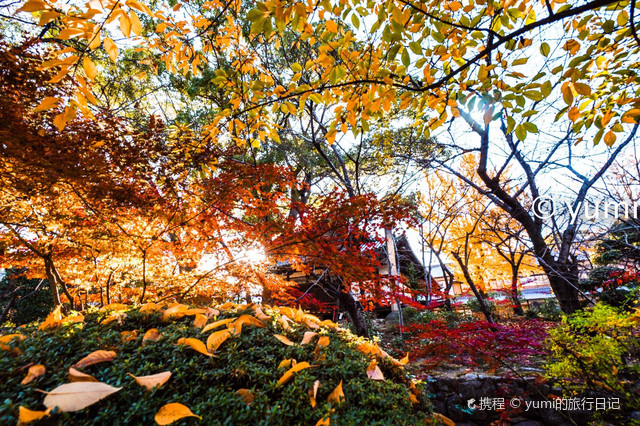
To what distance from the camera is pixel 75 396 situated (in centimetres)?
117

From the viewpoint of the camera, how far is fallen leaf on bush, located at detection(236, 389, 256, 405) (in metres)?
1.38

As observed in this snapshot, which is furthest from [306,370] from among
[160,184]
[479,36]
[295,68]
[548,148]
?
[548,148]

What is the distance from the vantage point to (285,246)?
16.7 ft

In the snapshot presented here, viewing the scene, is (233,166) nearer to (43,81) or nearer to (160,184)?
(160,184)

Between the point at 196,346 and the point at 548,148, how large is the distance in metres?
7.12

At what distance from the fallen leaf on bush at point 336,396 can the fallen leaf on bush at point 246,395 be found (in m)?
0.42

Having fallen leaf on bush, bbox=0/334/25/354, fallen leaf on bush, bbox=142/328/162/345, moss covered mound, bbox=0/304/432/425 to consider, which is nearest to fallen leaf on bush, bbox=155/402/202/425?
moss covered mound, bbox=0/304/432/425

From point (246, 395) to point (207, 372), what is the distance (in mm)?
278


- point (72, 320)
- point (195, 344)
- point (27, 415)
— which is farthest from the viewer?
point (72, 320)

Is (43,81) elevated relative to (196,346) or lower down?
elevated

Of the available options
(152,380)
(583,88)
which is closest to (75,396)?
(152,380)

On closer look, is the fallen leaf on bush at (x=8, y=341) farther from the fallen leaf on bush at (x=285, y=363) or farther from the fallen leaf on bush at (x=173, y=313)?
the fallen leaf on bush at (x=285, y=363)

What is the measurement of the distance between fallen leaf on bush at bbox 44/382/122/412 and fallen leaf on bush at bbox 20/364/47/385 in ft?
1.07

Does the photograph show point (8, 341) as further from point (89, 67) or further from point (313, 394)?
point (313, 394)
